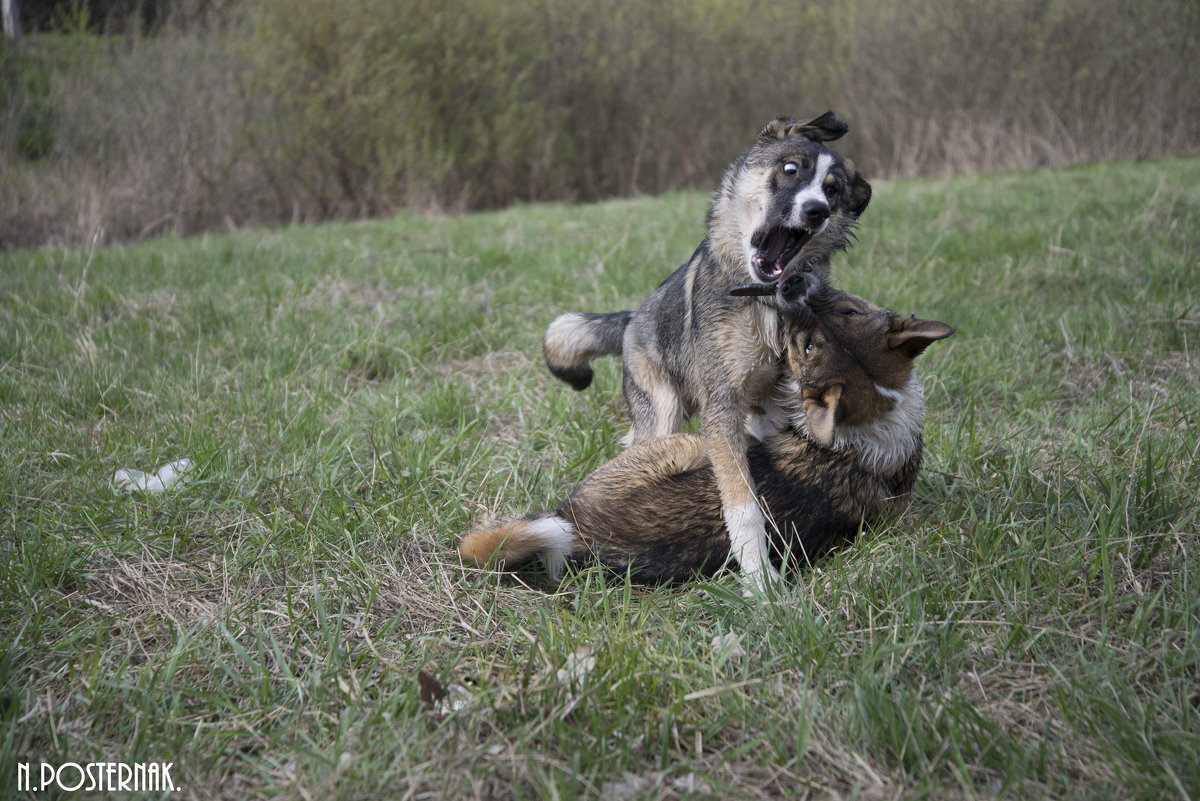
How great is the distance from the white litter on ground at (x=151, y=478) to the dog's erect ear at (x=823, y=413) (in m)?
2.62

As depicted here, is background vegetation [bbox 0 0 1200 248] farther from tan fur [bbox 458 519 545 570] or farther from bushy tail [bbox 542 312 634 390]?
tan fur [bbox 458 519 545 570]

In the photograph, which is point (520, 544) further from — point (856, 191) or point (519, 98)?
point (519, 98)

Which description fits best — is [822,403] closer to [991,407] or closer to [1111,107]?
[991,407]

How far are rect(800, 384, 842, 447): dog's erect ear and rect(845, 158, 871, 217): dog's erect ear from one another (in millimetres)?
949

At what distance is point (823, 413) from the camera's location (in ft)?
9.30

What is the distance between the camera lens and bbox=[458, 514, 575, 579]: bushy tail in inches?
108

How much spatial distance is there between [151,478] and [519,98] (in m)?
11.8

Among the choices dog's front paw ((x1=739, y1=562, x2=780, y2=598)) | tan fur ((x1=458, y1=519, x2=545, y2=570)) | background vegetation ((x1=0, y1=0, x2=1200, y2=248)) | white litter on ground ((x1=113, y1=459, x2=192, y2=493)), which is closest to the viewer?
dog's front paw ((x1=739, y1=562, x2=780, y2=598))

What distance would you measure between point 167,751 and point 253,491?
55.8 inches

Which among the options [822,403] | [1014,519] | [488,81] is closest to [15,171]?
[488,81]

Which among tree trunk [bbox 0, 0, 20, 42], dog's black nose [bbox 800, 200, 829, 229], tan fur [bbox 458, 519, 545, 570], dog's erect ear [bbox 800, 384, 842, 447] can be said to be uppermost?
dog's black nose [bbox 800, 200, 829, 229]

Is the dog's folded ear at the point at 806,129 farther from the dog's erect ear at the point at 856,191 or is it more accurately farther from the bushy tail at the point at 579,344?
the bushy tail at the point at 579,344

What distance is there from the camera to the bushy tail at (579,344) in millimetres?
3932

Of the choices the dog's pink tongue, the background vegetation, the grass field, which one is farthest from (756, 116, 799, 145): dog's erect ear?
the background vegetation
